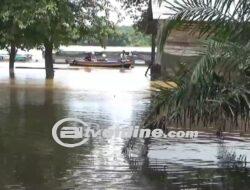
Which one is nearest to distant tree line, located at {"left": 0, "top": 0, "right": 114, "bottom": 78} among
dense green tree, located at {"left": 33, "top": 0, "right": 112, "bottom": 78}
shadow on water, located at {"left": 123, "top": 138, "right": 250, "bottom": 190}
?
dense green tree, located at {"left": 33, "top": 0, "right": 112, "bottom": 78}

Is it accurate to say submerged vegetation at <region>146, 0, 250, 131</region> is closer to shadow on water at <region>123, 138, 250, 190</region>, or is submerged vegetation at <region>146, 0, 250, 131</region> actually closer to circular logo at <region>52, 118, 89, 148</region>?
shadow on water at <region>123, 138, 250, 190</region>

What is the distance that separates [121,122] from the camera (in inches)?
547

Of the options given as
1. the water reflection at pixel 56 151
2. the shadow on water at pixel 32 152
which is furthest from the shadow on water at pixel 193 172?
the shadow on water at pixel 32 152

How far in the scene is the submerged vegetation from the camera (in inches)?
248

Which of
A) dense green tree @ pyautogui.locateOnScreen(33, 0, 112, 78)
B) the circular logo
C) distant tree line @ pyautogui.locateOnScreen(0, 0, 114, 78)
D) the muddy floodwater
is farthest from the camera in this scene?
dense green tree @ pyautogui.locateOnScreen(33, 0, 112, 78)

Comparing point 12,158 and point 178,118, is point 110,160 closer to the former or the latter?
point 12,158

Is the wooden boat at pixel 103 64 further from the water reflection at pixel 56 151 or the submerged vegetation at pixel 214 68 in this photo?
the submerged vegetation at pixel 214 68

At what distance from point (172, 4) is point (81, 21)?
2365cm

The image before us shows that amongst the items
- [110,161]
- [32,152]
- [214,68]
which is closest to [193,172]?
[110,161]

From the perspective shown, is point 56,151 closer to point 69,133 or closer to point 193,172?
point 69,133

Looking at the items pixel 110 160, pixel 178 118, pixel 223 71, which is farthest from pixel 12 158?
pixel 223 71

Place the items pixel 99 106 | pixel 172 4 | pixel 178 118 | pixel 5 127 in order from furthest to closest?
1. pixel 99 106
2. pixel 5 127
3. pixel 178 118
4. pixel 172 4

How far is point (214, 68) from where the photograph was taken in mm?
6547

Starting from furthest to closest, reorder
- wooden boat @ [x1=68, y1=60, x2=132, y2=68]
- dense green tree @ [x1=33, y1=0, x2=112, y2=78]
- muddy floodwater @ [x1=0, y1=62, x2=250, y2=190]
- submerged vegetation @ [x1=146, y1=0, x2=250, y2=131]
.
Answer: wooden boat @ [x1=68, y1=60, x2=132, y2=68]
dense green tree @ [x1=33, y1=0, x2=112, y2=78]
muddy floodwater @ [x1=0, y1=62, x2=250, y2=190]
submerged vegetation @ [x1=146, y1=0, x2=250, y2=131]
